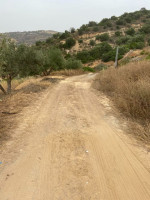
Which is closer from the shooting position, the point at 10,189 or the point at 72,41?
the point at 10,189

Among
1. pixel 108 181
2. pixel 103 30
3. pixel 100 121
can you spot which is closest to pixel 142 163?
pixel 108 181

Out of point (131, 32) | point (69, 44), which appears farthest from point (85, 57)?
point (131, 32)

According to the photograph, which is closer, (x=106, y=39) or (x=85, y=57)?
(x=85, y=57)

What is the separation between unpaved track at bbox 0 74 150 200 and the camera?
116 inches

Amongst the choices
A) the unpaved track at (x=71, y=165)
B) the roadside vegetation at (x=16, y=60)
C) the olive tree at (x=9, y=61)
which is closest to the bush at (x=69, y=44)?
the roadside vegetation at (x=16, y=60)

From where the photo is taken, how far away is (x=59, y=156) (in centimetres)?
390

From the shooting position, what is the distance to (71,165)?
11.8 ft

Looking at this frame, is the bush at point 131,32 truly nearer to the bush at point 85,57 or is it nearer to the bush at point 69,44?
the bush at point 69,44

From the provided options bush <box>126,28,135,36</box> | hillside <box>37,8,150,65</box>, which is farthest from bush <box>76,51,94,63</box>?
bush <box>126,28,135,36</box>

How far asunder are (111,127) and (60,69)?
19.5 metres

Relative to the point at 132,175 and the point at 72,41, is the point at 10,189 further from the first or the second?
the point at 72,41

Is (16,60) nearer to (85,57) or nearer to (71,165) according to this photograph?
(71,165)

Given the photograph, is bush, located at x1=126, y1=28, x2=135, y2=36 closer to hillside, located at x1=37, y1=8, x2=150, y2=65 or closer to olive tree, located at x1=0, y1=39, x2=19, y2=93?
hillside, located at x1=37, y1=8, x2=150, y2=65

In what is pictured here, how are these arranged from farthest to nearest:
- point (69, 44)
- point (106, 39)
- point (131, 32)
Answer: point (69, 44) → point (106, 39) → point (131, 32)
